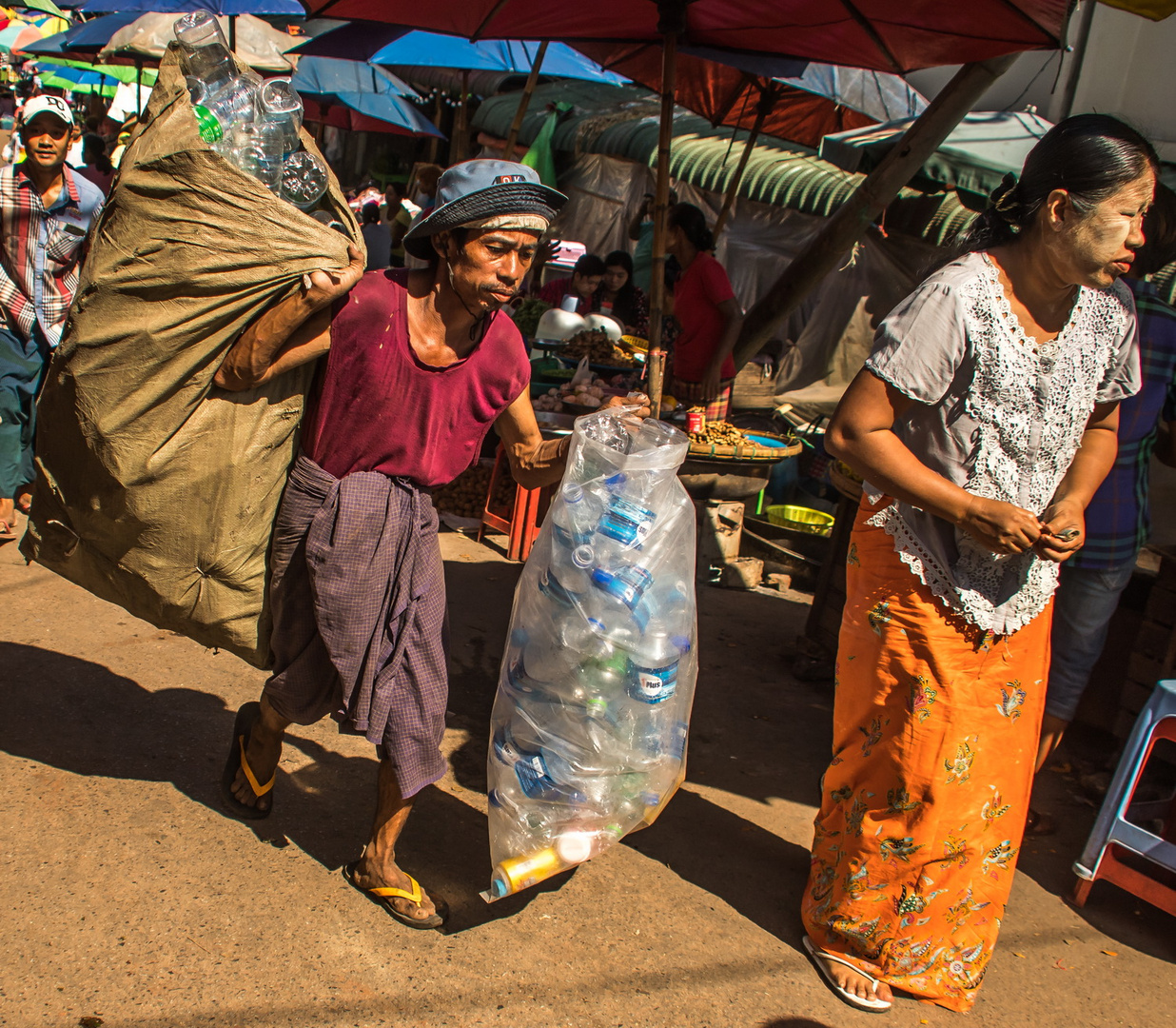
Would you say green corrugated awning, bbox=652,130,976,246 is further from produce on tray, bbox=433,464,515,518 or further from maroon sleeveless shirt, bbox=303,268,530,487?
maroon sleeveless shirt, bbox=303,268,530,487

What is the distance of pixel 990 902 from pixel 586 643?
48.2 inches

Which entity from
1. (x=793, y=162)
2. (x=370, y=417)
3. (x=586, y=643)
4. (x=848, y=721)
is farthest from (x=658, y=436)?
(x=793, y=162)

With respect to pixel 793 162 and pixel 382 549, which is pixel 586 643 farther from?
pixel 793 162

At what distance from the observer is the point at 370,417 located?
7.09ft

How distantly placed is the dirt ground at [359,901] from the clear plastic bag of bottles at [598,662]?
0.33 m

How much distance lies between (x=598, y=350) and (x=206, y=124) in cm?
388

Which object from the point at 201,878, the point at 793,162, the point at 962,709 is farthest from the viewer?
the point at 793,162

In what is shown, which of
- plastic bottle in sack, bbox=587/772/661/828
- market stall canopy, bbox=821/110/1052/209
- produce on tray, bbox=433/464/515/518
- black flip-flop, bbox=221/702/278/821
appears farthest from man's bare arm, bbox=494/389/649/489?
market stall canopy, bbox=821/110/1052/209

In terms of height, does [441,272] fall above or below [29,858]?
above

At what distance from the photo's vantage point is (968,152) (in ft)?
17.9

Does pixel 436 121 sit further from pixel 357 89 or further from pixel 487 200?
pixel 487 200

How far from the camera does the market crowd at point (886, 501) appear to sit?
2080 millimetres

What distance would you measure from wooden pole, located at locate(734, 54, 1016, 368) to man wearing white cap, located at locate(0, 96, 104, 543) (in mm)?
2996

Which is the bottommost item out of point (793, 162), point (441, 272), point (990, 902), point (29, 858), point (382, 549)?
point (29, 858)
